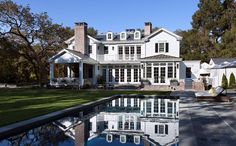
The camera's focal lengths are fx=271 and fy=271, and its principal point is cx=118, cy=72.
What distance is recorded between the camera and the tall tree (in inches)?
1382

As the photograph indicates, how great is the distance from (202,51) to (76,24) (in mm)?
28844

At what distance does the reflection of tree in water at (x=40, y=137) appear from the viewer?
7.79 metres

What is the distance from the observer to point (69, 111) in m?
12.4

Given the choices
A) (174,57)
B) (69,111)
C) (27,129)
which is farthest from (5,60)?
(27,129)

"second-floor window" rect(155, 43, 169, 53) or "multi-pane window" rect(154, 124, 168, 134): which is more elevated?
"second-floor window" rect(155, 43, 169, 53)

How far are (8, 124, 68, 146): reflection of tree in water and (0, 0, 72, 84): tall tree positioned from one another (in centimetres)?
2724

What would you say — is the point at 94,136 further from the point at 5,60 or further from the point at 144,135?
the point at 5,60

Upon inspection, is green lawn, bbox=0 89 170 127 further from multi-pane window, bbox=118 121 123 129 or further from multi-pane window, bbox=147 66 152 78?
multi-pane window, bbox=147 66 152 78

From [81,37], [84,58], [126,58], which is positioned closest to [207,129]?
[84,58]

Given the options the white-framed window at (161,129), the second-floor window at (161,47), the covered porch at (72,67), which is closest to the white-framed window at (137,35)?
the second-floor window at (161,47)

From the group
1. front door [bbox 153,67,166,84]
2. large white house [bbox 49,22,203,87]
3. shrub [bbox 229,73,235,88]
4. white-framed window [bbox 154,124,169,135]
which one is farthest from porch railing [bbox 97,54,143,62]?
white-framed window [bbox 154,124,169,135]

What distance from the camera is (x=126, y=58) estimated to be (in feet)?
118

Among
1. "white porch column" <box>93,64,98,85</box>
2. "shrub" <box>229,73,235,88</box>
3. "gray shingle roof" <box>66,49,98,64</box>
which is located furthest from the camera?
"white porch column" <box>93,64,98,85</box>

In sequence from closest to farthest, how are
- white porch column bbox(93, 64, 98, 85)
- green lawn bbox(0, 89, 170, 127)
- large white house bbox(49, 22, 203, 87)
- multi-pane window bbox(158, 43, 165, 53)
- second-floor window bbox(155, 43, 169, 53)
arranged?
green lawn bbox(0, 89, 170, 127) < large white house bbox(49, 22, 203, 87) < second-floor window bbox(155, 43, 169, 53) < multi-pane window bbox(158, 43, 165, 53) < white porch column bbox(93, 64, 98, 85)
